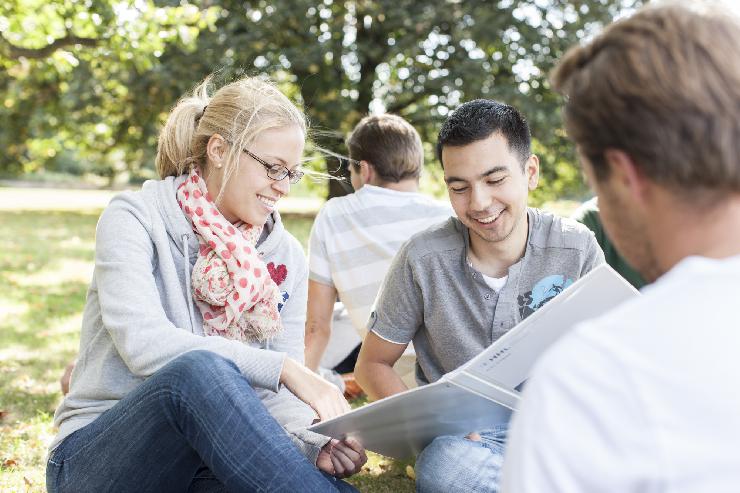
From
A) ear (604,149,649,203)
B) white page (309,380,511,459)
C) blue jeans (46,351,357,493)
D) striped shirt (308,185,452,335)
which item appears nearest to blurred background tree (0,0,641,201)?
striped shirt (308,185,452,335)

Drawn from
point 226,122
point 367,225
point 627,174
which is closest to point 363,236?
point 367,225

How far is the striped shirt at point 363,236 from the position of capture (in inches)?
161

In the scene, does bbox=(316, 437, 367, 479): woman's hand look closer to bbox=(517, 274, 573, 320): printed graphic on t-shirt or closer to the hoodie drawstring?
the hoodie drawstring

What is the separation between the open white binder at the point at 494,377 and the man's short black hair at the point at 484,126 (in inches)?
39.7

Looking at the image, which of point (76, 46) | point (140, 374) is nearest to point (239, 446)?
point (140, 374)

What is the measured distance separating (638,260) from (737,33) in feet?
1.14

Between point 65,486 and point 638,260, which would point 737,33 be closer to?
point 638,260

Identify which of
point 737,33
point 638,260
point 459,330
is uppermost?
point 737,33

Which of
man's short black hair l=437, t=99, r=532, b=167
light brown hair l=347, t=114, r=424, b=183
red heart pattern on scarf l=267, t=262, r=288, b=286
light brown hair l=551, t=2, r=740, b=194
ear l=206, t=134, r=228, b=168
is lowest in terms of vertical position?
red heart pattern on scarf l=267, t=262, r=288, b=286

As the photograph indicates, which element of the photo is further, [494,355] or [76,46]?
[76,46]

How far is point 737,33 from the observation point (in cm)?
112

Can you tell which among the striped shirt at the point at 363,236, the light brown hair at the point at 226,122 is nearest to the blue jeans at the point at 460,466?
the light brown hair at the point at 226,122

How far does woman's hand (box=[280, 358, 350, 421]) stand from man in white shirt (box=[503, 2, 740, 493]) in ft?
3.95

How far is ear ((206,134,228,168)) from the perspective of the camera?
8.93ft
